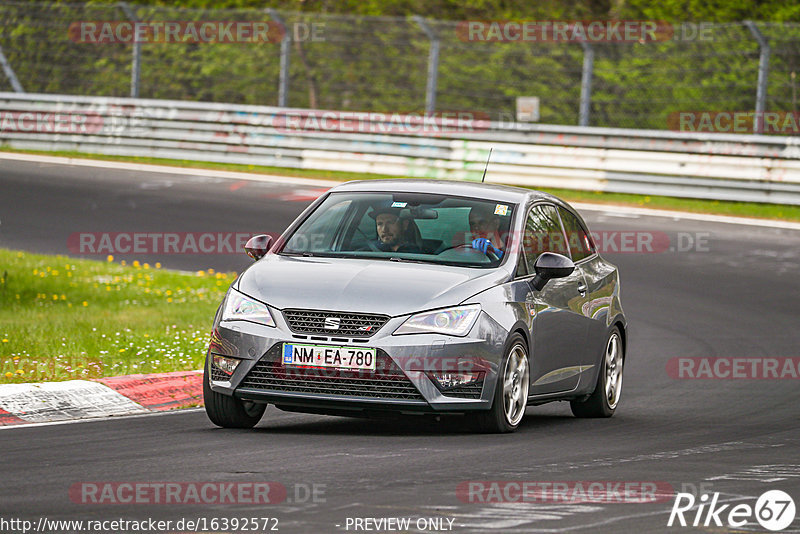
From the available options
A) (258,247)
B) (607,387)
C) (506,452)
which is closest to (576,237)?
(607,387)

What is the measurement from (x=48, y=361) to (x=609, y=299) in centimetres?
431

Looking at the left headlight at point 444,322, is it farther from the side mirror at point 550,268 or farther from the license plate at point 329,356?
the side mirror at point 550,268

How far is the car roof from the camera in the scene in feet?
33.7

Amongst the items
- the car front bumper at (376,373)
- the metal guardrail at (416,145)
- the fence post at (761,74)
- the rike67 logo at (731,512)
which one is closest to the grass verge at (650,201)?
the metal guardrail at (416,145)

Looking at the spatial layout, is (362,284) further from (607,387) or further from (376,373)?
(607,387)

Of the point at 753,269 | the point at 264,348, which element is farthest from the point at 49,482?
the point at 753,269

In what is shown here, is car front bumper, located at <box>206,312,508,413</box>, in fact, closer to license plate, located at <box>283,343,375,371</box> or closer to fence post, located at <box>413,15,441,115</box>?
license plate, located at <box>283,343,375,371</box>

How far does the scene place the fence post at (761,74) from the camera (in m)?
24.3

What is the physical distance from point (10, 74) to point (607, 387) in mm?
22111

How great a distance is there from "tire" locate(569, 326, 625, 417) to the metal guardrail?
13.0 meters

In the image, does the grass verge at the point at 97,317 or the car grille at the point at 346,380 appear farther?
the grass verge at the point at 97,317

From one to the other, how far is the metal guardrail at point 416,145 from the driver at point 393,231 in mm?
14869

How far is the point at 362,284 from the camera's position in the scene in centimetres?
897

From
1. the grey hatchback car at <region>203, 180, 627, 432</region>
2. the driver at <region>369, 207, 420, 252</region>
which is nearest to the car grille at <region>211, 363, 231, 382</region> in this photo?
the grey hatchback car at <region>203, 180, 627, 432</region>
